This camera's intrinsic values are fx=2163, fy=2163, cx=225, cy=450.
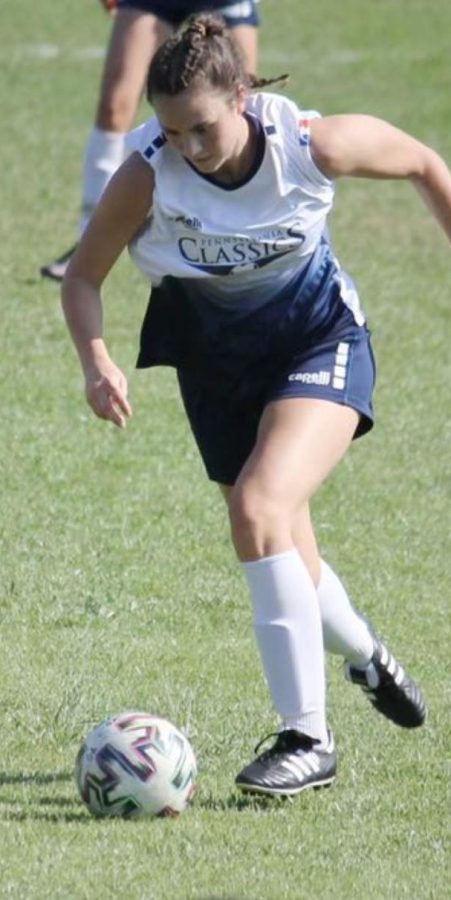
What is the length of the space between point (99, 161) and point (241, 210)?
5.97 m

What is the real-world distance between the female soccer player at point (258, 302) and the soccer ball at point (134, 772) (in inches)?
7.0

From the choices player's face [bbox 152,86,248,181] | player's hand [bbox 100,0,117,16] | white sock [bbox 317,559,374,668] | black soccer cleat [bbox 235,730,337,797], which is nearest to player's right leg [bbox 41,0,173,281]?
player's hand [bbox 100,0,117,16]

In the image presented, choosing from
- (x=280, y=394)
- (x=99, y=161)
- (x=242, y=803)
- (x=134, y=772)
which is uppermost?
(x=280, y=394)

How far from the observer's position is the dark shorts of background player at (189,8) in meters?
10.6

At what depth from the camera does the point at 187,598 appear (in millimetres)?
6961

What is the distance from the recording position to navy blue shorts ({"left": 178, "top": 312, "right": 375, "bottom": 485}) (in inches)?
207

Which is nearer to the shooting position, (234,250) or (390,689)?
(234,250)

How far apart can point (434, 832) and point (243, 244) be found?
1453 millimetres

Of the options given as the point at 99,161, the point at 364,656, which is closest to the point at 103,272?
the point at 364,656

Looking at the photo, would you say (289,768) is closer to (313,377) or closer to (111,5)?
(313,377)

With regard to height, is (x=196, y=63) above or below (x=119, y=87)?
above

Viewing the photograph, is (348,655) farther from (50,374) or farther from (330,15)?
(330,15)

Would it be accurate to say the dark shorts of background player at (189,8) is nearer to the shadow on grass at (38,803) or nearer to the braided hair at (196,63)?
the braided hair at (196,63)

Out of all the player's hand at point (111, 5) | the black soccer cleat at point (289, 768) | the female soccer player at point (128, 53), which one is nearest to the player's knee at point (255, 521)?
the black soccer cleat at point (289, 768)
